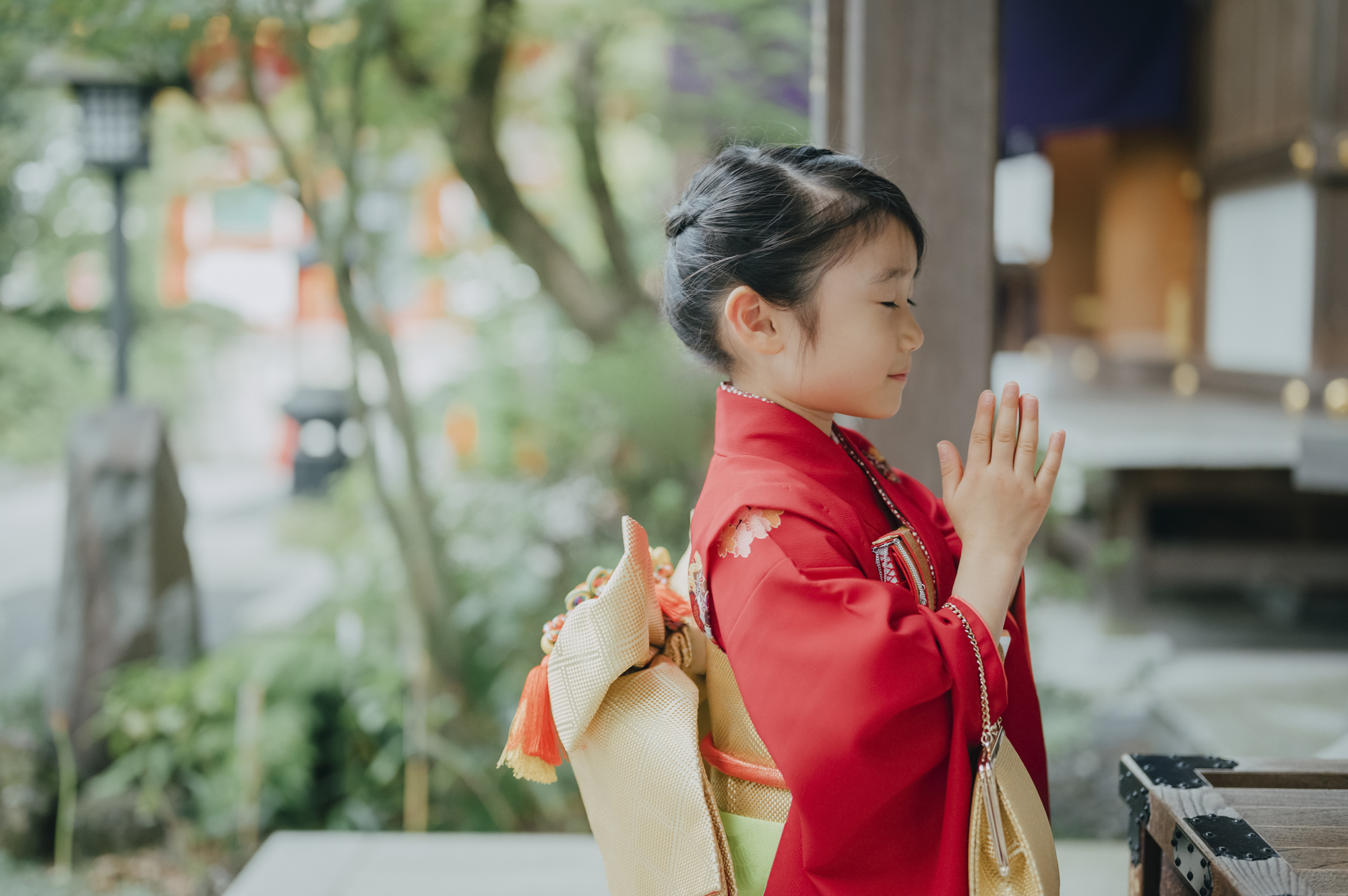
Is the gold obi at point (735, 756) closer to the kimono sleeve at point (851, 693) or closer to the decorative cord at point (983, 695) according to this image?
the kimono sleeve at point (851, 693)

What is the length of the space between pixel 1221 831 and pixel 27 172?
196 inches

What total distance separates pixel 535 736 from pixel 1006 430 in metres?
0.70

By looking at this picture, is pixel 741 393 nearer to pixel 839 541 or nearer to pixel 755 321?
pixel 755 321

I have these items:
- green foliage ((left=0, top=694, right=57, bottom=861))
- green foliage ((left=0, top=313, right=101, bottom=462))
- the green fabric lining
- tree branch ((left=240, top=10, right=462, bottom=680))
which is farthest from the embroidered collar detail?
green foliage ((left=0, top=313, right=101, bottom=462))

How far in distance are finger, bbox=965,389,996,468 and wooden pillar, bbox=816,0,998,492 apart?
3.04ft

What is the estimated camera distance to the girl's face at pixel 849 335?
123 centimetres

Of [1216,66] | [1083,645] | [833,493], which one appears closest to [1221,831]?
[833,493]

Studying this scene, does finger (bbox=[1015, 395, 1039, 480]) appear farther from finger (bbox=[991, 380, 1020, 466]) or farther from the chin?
the chin

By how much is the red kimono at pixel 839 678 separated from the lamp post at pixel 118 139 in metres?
3.75

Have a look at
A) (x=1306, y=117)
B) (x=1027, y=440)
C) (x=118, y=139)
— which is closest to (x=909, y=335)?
(x=1027, y=440)

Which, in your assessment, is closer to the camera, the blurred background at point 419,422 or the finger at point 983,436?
the finger at point 983,436

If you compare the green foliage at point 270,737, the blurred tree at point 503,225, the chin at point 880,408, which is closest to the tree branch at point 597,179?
the blurred tree at point 503,225

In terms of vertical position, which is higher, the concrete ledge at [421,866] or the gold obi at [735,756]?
the gold obi at [735,756]

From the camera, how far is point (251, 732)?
3.75 m
